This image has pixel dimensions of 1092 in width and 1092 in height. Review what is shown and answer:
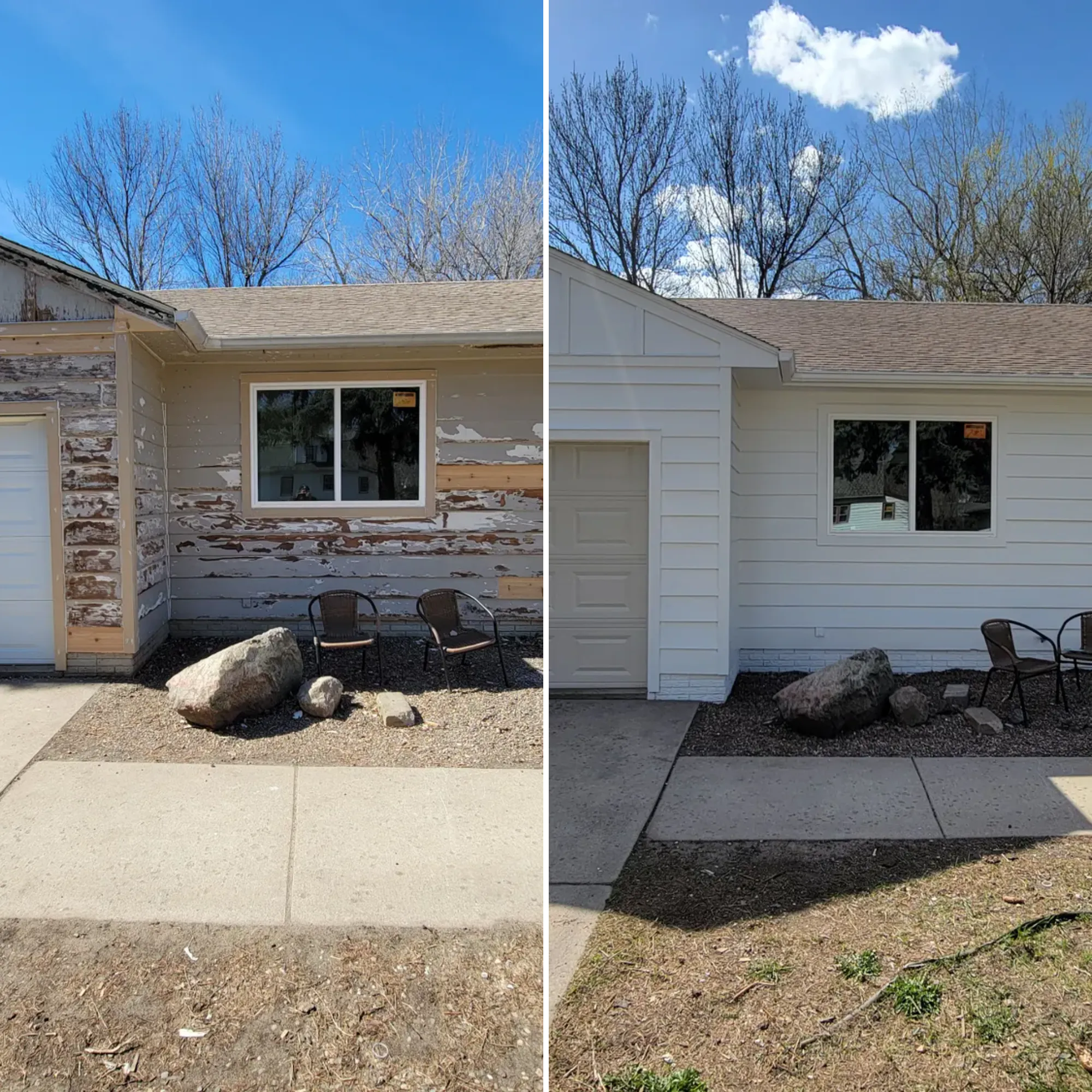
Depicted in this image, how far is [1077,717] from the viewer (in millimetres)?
4902

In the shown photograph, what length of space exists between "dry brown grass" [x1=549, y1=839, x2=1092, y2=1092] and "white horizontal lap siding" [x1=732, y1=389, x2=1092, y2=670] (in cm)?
356

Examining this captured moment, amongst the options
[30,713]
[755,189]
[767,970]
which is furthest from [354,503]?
[767,970]

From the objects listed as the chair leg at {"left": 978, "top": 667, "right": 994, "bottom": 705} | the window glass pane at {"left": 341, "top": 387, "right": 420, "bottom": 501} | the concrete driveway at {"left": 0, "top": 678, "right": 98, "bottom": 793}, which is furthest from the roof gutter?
the chair leg at {"left": 978, "top": 667, "right": 994, "bottom": 705}

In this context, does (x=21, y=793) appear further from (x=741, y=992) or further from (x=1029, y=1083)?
(x=1029, y=1083)

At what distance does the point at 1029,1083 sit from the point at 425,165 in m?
7.19

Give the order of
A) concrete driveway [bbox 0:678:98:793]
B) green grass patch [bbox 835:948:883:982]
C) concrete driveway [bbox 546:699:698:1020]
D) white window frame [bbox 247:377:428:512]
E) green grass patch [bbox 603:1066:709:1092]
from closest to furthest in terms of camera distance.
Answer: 1. green grass patch [bbox 603:1066:709:1092]
2. green grass patch [bbox 835:948:883:982]
3. concrete driveway [bbox 546:699:698:1020]
4. concrete driveway [bbox 0:678:98:793]
5. white window frame [bbox 247:377:428:512]

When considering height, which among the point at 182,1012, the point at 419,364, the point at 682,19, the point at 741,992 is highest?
the point at 682,19

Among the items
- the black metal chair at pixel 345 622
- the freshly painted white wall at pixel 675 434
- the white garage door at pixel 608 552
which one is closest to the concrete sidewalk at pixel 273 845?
the white garage door at pixel 608 552

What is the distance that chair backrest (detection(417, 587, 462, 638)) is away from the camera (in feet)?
20.8

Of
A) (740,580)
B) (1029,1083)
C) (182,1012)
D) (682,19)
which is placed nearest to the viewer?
(1029,1083)

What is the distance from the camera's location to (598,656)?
5.57 metres

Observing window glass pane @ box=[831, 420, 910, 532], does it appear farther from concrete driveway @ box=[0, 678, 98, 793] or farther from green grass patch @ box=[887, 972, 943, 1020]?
concrete driveway @ box=[0, 678, 98, 793]

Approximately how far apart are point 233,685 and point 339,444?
2675mm

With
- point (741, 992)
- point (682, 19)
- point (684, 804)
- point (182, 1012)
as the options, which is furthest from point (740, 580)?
point (182, 1012)
